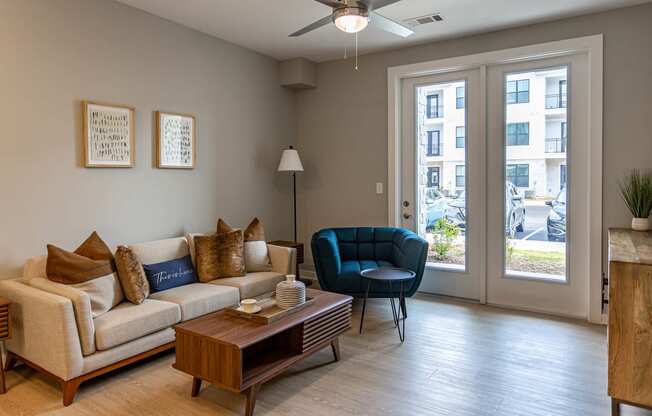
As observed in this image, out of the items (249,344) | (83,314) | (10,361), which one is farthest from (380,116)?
(10,361)

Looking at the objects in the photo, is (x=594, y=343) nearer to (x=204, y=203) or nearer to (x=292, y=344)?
(x=292, y=344)

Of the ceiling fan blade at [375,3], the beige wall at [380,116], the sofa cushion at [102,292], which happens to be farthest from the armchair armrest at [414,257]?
the sofa cushion at [102,292]

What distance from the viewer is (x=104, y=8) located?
3.39 meters

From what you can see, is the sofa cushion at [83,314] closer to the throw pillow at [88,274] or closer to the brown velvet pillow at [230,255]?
the throw pillow at [88,274]

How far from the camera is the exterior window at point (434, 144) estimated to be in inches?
181

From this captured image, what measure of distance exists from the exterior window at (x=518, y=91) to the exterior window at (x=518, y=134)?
8.7 inches

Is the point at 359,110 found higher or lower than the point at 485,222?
higher

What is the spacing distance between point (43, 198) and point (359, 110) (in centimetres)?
319

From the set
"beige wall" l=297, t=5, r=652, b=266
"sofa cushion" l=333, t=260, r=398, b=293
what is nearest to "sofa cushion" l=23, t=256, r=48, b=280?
"sofa cushion" l=333, t=260, r=398, b=293

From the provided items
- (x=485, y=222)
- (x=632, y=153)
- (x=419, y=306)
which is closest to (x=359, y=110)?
(x=485, y=222)

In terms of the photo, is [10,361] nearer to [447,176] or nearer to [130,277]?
[130,277]

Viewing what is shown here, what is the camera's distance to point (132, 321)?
2.79m

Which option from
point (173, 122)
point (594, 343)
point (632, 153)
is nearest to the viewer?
point (594, 343)

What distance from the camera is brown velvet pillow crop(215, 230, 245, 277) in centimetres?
378
